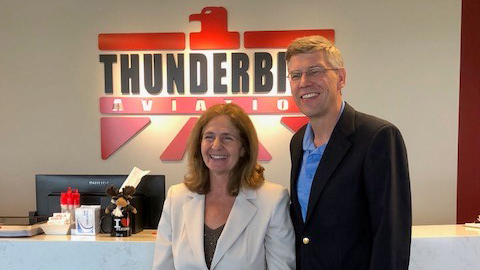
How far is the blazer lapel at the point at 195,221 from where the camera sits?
164 centimetres

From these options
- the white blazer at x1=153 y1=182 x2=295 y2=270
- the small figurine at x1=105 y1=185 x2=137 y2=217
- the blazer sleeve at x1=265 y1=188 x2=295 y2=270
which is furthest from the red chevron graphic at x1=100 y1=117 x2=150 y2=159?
the blazer sleeve at x1=265 y1=188 x2=295 y2=270

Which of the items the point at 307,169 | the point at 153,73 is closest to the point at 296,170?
the point at 307,169

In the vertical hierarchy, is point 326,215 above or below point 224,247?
above

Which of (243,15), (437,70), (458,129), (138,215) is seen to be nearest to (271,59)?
(243,15)

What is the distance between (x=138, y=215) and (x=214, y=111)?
2.96ft

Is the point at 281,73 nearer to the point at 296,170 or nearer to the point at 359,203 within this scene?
the point at 296,170

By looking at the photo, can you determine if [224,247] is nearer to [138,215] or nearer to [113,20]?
[138,215]

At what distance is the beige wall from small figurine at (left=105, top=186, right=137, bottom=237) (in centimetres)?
194

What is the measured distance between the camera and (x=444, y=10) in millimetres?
3889

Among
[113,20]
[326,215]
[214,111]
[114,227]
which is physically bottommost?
[114,227]

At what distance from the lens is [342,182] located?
1.47 metres

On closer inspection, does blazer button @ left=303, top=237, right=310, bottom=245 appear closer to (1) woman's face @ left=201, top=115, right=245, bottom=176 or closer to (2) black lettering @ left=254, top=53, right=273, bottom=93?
(1) woman's face @ left=201, top=115, right=245, bottom=176

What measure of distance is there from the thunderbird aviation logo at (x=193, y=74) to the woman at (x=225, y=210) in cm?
221

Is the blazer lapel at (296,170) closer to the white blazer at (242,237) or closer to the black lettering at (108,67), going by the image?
the white blazer at (242,237)
